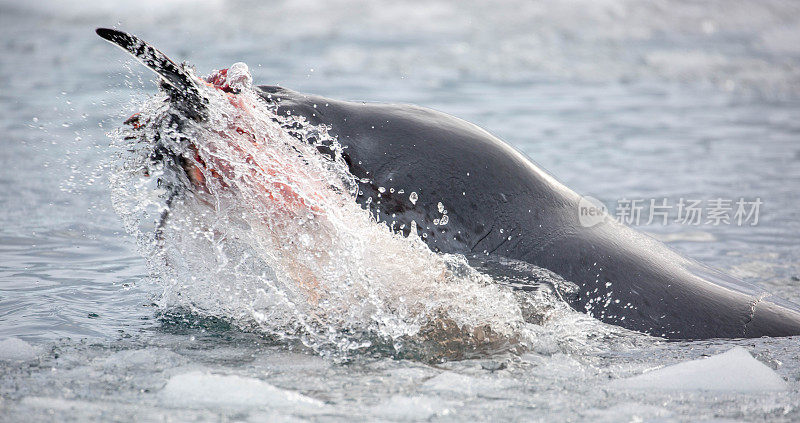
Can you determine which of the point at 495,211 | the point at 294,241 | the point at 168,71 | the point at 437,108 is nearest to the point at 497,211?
the point at 495,211

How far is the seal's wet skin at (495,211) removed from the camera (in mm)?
3217

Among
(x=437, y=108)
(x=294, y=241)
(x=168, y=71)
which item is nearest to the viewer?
(x=168, y=71)

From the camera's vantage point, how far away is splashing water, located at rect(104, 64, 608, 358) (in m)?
3.00

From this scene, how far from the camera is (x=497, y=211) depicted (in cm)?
327

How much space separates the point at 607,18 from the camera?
49.4 feet

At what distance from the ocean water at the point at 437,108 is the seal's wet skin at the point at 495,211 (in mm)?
119

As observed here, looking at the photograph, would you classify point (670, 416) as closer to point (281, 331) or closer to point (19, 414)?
point (281, 331)

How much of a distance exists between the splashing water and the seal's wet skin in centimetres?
10

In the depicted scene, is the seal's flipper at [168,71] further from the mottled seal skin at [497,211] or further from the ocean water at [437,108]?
the mottled seal skin at [497,211]

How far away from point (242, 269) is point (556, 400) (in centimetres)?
140

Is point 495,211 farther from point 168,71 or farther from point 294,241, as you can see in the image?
point 168,71

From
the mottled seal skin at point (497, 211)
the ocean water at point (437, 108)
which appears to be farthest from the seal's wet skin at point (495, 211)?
Answer: the ocean water at point (437, 108)

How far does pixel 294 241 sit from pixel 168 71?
2.55 feet

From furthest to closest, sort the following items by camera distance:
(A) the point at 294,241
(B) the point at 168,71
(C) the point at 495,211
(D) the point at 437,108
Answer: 1. (D) the point at 437,108
2. (C) the point at 495,211
3. (A) the point at 294,241
4. (B) the point at 168,71
